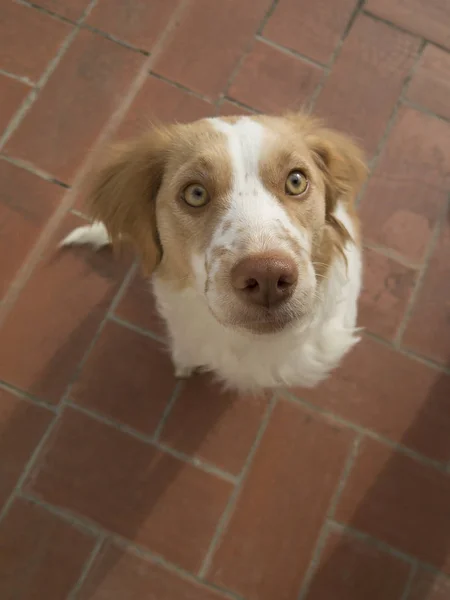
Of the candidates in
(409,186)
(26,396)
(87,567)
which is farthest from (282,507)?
(409,186)

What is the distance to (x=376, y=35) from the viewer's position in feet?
8.05

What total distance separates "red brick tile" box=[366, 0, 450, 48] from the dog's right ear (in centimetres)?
166

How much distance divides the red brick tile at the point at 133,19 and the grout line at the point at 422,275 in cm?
157

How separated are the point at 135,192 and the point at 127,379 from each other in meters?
0.93

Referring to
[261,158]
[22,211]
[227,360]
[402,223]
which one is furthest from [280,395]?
[22,211]

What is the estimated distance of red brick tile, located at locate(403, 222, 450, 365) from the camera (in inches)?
85.7

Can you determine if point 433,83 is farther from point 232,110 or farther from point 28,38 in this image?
point 28,38

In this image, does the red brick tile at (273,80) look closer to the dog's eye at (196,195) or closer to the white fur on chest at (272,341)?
the white fur on chest at (272,341)

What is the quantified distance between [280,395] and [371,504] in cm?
56

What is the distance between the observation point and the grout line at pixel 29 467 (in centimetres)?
199

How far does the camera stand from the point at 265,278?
1.07m

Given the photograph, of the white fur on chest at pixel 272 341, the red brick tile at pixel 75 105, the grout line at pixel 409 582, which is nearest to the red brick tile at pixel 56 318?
the red brick tile at pixel 75 105

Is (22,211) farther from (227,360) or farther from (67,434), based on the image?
(227,360)

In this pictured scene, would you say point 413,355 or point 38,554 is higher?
point 413,355
